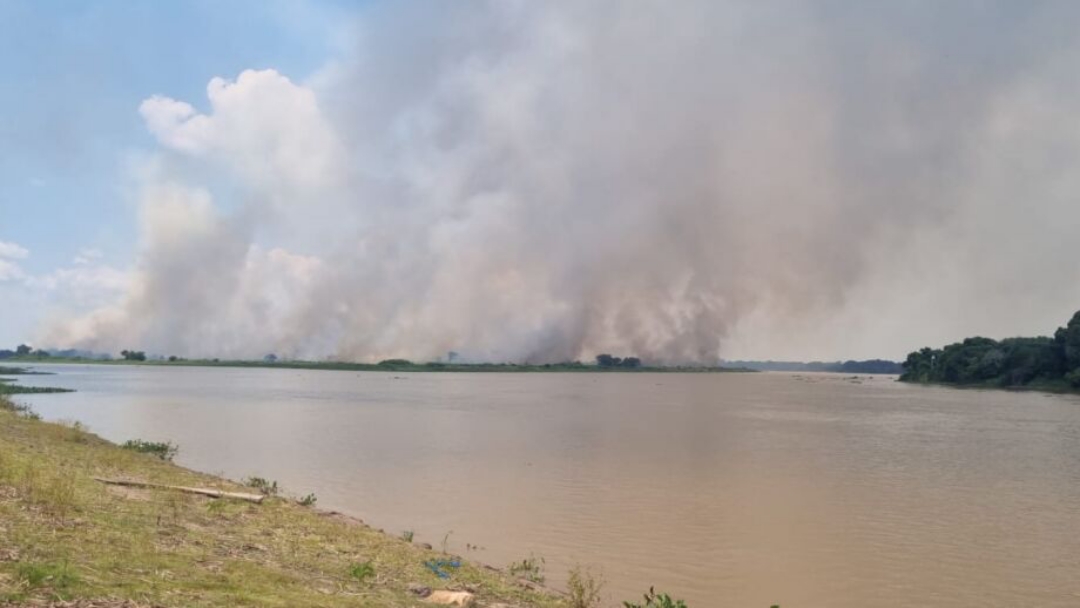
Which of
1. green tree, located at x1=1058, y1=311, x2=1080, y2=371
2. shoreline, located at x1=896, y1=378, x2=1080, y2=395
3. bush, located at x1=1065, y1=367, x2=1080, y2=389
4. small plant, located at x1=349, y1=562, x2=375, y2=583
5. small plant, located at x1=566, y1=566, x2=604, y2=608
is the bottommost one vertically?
small plant, located at x1=566, y1=566, x2=604, y2=608

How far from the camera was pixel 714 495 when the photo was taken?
1154 inches

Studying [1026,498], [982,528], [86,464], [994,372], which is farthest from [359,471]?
[994,372]

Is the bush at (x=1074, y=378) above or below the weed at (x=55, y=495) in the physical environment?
above

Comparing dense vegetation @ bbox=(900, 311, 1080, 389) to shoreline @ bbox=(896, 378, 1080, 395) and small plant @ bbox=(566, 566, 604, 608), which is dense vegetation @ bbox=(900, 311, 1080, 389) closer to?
shoreline @ bbox=(896, 378, 1080, 395)

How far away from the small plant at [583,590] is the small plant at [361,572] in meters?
3.88

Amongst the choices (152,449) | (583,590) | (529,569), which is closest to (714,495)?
(529,569)

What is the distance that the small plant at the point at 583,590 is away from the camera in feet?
45.5

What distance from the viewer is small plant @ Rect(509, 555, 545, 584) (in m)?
18.1

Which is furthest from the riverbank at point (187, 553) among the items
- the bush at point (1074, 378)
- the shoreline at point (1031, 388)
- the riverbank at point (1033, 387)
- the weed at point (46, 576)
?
the riverbank at point (1033, 387)

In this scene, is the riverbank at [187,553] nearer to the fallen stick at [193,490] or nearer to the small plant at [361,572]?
the small plant at [361,572]

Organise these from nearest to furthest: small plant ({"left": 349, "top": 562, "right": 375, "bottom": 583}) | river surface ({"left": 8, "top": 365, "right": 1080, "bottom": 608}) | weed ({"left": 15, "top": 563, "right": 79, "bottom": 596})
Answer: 1. weed ({"left": 15, "top": 563, "right": 79, "bottom": 596})
2. small plant ({"left": 349, "top": 562, "right": 375, "bottom": 583})
3. river surface ({"left": 8, "top": 365, "right": 1080, "bottom": 608})

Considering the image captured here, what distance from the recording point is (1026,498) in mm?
30000

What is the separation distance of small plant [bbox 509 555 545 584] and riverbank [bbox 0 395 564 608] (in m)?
1.01

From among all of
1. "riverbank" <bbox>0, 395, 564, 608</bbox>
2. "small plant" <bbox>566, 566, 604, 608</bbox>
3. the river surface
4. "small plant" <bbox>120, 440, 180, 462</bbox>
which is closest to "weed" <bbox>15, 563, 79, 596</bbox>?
"riverbank" <bbox>0, 395, 564, 608</bbox>
